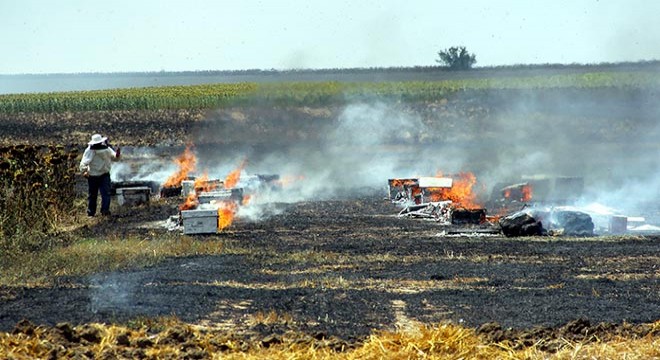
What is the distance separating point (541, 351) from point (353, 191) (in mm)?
24098

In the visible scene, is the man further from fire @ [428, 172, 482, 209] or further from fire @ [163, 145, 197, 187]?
fire @ [428, 172, 482, 209]

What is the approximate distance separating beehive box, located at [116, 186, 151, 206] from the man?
1.79m

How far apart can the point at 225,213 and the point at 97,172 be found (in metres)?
3.96

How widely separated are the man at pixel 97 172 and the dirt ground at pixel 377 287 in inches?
217

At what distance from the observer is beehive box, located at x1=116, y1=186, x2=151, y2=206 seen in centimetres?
2686

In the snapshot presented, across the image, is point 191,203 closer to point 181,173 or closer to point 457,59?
point 181,173

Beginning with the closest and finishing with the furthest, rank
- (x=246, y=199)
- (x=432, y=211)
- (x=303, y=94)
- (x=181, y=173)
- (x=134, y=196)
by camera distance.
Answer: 1. (x=432, y=211)
2. (x=134, y=196)
3. (x=246, y=199)
4. (x=181, y=173)
5. (x=303, y=94)

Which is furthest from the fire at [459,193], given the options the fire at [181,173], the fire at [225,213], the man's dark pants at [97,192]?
the fire at [181,173]

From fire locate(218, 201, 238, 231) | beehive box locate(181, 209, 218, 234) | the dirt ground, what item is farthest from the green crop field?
the dirt ground

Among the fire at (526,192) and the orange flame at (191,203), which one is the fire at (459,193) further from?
the orange flame at (191,203)

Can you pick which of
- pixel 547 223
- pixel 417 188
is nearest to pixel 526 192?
pixel 417 188

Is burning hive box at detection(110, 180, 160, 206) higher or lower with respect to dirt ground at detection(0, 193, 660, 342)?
lower

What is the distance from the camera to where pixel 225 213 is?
74.5ft

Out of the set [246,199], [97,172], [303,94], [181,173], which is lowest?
[181,173]
